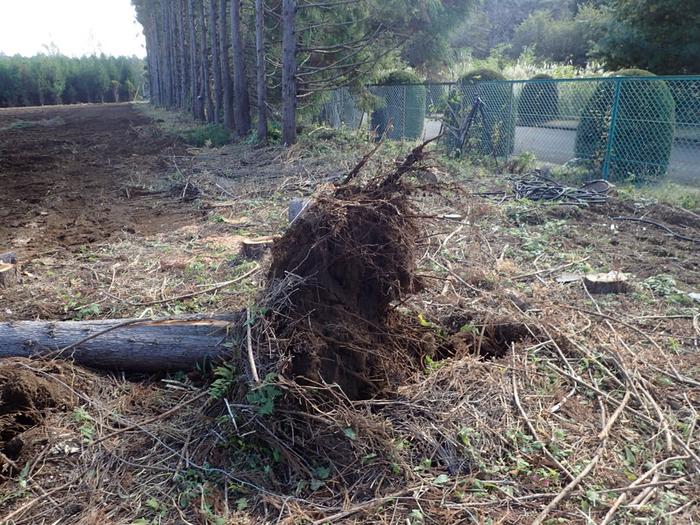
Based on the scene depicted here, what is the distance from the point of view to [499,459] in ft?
9.69

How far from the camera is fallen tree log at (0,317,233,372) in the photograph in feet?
12.4

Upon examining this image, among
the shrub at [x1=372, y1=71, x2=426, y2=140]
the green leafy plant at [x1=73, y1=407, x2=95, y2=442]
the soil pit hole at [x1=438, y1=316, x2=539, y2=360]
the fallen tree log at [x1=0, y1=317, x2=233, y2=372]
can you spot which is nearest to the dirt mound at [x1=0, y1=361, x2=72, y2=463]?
the green leafy plant at [x1=73, y1=407, x2=95, y2=442]

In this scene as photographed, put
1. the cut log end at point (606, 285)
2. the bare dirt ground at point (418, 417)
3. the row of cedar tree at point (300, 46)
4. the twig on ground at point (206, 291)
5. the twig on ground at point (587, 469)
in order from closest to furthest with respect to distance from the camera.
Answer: the twig on ground at point (587, 469), the bare dirt ground at point (418, 417), the twig on ground at point (206, 291), the cut log end at point (606, 285), the row of cedar tree at point (300, 46)

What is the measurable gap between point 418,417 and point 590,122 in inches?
370

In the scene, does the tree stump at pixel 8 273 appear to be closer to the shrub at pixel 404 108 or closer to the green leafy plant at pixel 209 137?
the green leafy plant at pixel 209 137

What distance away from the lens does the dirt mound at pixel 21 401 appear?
3.18 metres

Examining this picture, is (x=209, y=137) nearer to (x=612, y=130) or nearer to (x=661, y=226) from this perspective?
(x=612, y=130)

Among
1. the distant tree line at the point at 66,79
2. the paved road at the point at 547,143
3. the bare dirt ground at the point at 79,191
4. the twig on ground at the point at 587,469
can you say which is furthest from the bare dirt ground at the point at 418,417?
the distant tree line at the point at 66,79

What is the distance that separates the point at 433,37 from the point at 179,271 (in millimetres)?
19224

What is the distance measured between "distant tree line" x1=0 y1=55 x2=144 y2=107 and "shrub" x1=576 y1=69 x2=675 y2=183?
45.0 m

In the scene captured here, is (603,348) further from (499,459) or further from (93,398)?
(93,398)

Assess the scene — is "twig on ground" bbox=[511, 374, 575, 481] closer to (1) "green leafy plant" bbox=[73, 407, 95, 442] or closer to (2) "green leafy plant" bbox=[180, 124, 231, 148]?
(1) "green leafy plant" bbox=[73, 407, 95, 442]

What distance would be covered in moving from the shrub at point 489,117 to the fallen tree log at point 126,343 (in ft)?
31.9

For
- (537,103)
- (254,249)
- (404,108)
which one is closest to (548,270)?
(254,249)
